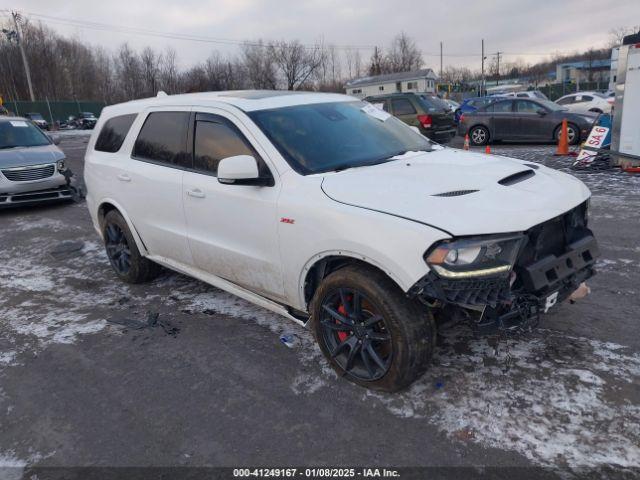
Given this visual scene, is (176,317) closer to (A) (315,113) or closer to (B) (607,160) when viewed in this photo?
(A) (315,113)

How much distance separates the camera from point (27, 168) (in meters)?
9.24

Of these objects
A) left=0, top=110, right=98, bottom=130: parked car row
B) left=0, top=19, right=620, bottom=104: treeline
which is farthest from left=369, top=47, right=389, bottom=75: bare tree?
left=0, top=110, right=98, bottom=130: parked car row

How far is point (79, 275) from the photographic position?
18.8 feet

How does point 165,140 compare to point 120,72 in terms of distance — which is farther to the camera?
point 120,72

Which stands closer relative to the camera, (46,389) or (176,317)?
(46,389)

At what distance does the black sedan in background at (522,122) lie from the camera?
45.9 feet

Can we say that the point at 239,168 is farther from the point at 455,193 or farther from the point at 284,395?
the point at 284,395

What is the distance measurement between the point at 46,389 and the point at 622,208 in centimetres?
747

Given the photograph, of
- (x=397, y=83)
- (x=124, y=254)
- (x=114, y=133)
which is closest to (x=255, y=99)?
(x=114, y=133)

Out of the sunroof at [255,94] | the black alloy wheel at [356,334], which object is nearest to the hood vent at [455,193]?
the black alloy wheel at [356,334]

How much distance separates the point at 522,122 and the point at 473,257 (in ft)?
46.7

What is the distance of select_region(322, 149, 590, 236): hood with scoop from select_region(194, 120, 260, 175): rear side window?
0.82 metres

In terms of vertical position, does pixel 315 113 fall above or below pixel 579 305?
above

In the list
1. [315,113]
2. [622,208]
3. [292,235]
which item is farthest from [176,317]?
[622,208]
